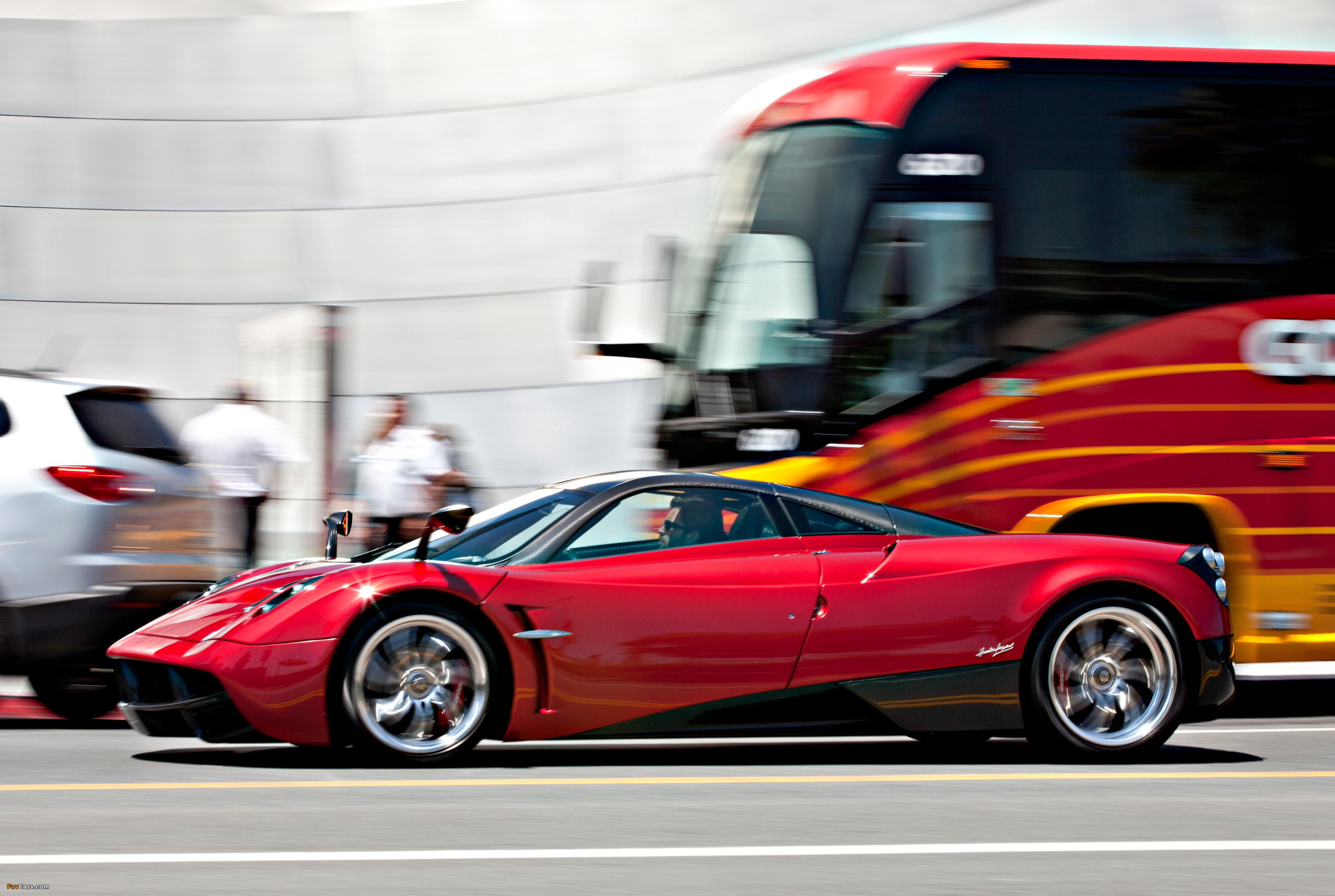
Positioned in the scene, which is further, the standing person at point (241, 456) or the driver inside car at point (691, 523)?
the standing person at point (241, 456)

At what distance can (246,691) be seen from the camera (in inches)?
219

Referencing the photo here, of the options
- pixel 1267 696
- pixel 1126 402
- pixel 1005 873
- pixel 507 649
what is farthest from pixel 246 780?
pixel 1267 696

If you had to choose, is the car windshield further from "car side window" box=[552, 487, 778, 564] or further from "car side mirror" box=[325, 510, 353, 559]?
"car side mirror" box=[325, 510, 353, 559]

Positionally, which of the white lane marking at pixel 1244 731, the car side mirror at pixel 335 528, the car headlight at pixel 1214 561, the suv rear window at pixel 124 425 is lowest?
the white lane marking at pixel 1244 731

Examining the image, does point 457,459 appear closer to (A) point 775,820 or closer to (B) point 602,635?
(B) point 602,635

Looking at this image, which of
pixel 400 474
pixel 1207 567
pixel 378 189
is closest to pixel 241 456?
pixel 400 474

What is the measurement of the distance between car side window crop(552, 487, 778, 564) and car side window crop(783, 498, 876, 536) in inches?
3.9

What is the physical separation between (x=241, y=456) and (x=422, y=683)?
486 cm

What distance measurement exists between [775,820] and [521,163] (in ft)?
45.8

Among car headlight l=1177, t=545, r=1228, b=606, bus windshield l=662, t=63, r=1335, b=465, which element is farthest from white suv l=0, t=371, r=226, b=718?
car headlight l=1177, t=545, r=1228, b=606

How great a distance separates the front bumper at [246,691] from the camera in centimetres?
556

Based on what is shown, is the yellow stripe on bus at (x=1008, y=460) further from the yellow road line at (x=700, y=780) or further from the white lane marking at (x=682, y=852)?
the white lane marking at (x=682, y=852)

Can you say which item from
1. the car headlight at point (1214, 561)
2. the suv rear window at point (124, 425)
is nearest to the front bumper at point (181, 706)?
the suv rear window at point (124, 425)

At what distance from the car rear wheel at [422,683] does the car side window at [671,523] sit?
518 millimetres
